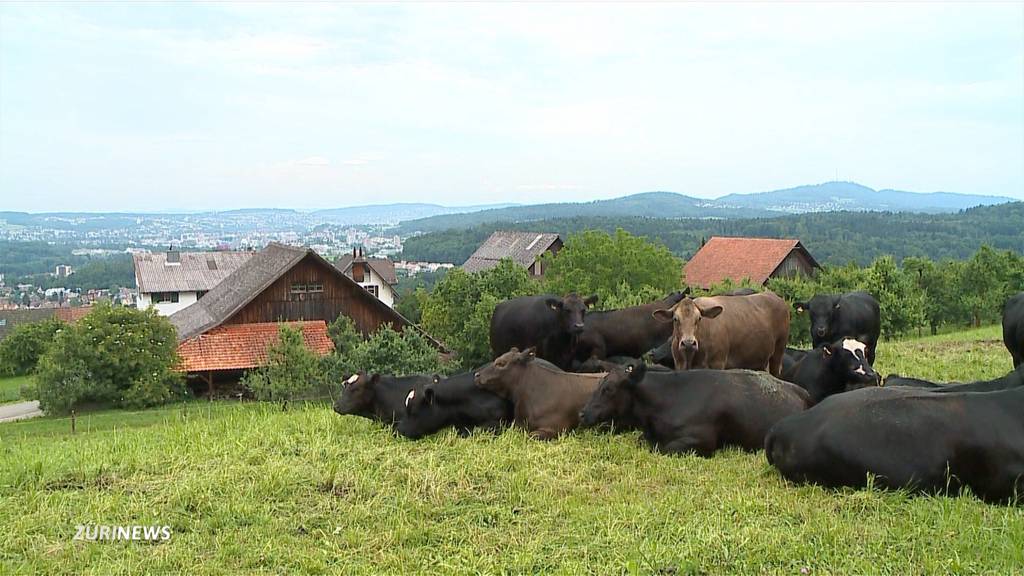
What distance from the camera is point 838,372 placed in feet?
33.1

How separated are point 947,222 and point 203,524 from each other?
13833 centimetres

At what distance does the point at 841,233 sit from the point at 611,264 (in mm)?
90080

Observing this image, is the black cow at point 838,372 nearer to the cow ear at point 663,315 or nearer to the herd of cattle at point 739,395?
the herd of cattle at point 739,395

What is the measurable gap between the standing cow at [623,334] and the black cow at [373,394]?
13.4 ft

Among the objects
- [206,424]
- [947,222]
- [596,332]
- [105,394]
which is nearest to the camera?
Result: [206,424]

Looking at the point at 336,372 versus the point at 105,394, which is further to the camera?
the point at 105,394

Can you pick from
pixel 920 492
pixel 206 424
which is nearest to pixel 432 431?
pixel 206 424

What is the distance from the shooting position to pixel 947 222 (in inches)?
5007

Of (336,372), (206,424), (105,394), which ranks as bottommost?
(105,394)

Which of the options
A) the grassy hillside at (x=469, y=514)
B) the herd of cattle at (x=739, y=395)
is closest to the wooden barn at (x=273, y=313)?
the herd of cattle at (x=739, y=395)

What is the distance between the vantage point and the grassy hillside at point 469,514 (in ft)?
17.2

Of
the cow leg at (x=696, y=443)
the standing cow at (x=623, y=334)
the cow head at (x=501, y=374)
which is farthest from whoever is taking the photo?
the standing cow at (x=623, y=334)

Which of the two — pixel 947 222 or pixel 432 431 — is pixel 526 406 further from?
pixel 947 222

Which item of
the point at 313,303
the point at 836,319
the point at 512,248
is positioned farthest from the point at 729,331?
the point at 512,248
